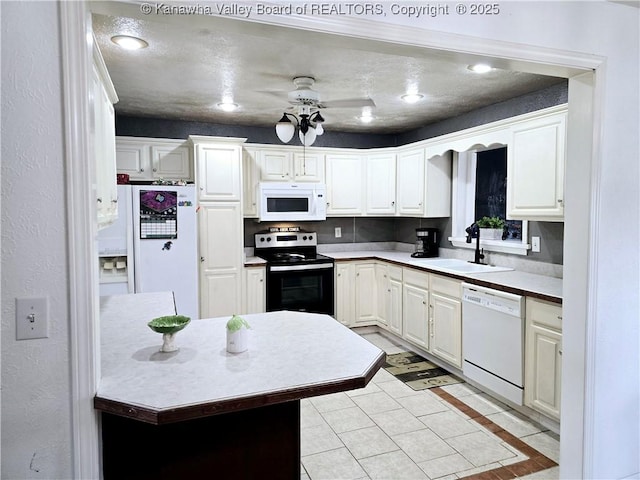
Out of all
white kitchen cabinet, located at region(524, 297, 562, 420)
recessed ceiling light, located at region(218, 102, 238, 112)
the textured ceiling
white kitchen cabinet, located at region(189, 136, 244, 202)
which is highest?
recessed ceiling light, located at region(218, 102, 238, 112)

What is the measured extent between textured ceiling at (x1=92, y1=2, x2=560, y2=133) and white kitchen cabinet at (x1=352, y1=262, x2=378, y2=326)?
5.58 feet

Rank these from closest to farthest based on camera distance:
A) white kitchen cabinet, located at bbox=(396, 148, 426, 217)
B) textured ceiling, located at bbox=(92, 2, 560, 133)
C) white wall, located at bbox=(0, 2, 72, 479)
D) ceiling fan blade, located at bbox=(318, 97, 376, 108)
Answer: white wall, located at bbox=(0, 2, 72, 479) < textured ceiling, located at bbox=(92, 2, 560, 133) < ceiling fan blade, located at bbox=(318, 97, 376, 108) < white kitchen cabinet, located at bbox=(396, 148, 426, 217)

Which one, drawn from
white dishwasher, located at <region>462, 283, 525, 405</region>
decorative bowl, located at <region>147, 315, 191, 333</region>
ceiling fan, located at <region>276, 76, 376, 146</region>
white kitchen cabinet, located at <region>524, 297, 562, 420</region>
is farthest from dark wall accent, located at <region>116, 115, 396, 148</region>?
decorative bowl, located at <region>147, 315, 191, 333</region>

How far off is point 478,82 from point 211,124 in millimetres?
2902

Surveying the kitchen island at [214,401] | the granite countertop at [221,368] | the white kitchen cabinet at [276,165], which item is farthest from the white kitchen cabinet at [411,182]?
the kitchen island at [214,401]

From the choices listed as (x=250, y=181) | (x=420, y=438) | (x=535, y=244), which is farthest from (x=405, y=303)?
(x=250, y=181)

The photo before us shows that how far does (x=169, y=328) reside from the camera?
5.45 ft

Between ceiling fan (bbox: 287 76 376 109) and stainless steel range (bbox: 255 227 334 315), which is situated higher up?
ceiling fan (bbox: 287 76 376 109)

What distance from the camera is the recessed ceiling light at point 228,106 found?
398 cm

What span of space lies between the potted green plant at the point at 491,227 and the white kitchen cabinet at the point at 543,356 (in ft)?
4.07

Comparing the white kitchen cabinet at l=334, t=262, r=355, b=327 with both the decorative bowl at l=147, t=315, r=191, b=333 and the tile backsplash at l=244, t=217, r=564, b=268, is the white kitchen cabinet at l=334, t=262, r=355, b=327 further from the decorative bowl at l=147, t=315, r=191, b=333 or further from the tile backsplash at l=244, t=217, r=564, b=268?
the decorative bowl at l=147, t=315, r=191, b=333

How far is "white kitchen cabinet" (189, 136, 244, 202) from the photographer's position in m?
4.30

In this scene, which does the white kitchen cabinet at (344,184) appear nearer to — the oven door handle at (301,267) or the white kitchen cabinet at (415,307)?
the oven door handle at (301,267)

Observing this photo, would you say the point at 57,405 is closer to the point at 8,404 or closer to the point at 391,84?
the point at 8,404
